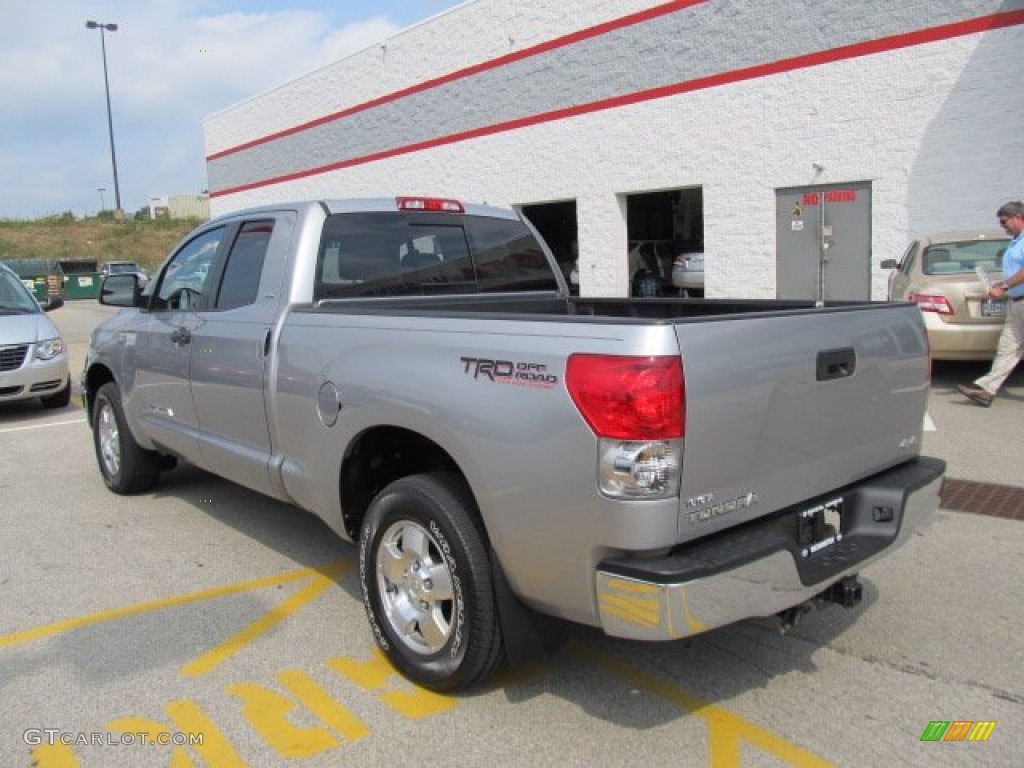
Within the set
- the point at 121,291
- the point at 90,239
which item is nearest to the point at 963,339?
the point at 121,291

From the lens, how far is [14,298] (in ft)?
35.6

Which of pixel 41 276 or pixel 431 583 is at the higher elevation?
pixel 41 276

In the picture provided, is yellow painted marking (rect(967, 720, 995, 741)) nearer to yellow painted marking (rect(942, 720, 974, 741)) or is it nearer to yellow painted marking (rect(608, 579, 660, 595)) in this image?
yellow painted marking (rect(942, 720, 974, 741))

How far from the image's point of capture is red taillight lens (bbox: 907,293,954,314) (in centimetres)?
912

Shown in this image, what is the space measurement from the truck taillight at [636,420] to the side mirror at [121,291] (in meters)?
4.09

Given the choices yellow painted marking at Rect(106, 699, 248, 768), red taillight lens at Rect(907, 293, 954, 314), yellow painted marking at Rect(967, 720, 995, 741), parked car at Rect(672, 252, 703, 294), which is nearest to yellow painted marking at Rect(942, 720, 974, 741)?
yellow painted marking at Rect(967, 720, 995, 741)

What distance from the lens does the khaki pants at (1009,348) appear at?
8164 mm

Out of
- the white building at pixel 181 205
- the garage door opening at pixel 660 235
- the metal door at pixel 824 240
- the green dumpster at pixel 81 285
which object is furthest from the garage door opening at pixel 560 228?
the white building at pixel 181 205

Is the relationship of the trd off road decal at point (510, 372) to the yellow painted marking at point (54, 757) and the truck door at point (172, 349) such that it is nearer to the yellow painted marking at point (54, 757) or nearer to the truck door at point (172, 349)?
the yellow painted marking at point (54, 757)

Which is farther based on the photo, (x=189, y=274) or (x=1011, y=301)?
(x=1011, y=301)

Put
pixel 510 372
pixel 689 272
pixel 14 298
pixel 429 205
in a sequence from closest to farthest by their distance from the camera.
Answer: pixel 510 372 < pixel 429 205 < pixel 14 298 < pixel 689 272

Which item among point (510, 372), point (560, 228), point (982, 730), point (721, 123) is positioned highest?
point (721, 123)

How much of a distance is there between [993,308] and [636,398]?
7.83 metres

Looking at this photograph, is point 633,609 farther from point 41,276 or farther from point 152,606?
point 41,276
